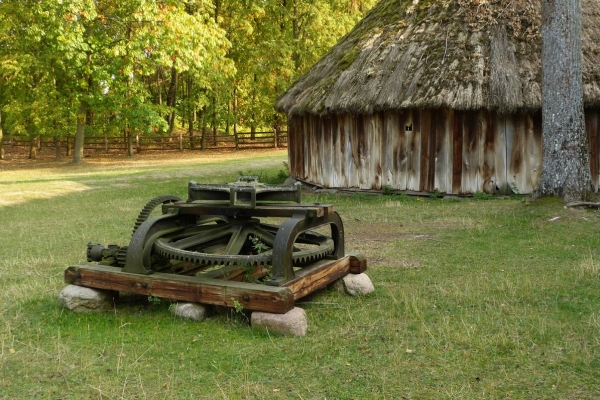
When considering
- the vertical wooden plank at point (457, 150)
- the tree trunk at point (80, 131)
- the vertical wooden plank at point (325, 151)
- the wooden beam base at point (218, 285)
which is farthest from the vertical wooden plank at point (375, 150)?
the tree trunk at point (80, 131)

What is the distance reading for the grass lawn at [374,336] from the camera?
402cm

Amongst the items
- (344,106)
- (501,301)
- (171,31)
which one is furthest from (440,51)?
(171,31)

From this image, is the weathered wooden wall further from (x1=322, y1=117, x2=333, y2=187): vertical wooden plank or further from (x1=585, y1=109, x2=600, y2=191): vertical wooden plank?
(x1=322, y1=117, x2=333, y2=187): vertical wooden plank

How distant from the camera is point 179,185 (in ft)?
60.7

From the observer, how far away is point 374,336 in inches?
193

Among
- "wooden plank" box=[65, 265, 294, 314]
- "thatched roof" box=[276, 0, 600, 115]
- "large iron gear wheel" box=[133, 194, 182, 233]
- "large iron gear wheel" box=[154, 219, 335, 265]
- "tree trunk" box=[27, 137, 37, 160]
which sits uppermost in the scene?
"thatched roof" box=[276, 0, 600, 115]

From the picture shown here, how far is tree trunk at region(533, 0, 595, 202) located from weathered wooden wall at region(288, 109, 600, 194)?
8.54ft

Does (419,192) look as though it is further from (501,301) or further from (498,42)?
(501,301)

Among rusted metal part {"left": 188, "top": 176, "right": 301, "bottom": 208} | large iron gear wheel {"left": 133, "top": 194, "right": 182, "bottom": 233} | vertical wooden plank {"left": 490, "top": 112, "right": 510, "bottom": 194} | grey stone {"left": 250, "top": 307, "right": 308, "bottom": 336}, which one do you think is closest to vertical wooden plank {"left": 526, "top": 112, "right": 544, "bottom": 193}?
vertical wooden plank {"left": 490, "top": 112, "right": 510, "bottom": 194}

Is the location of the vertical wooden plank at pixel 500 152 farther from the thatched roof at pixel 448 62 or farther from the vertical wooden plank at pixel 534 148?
the thatched roof at pixel 448 62

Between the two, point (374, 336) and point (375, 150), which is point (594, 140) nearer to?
point (375, 150)

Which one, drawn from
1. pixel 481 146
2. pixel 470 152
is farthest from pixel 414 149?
A: pixel 481 146

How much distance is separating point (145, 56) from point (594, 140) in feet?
59.8

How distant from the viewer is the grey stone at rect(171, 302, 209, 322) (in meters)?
5.30
